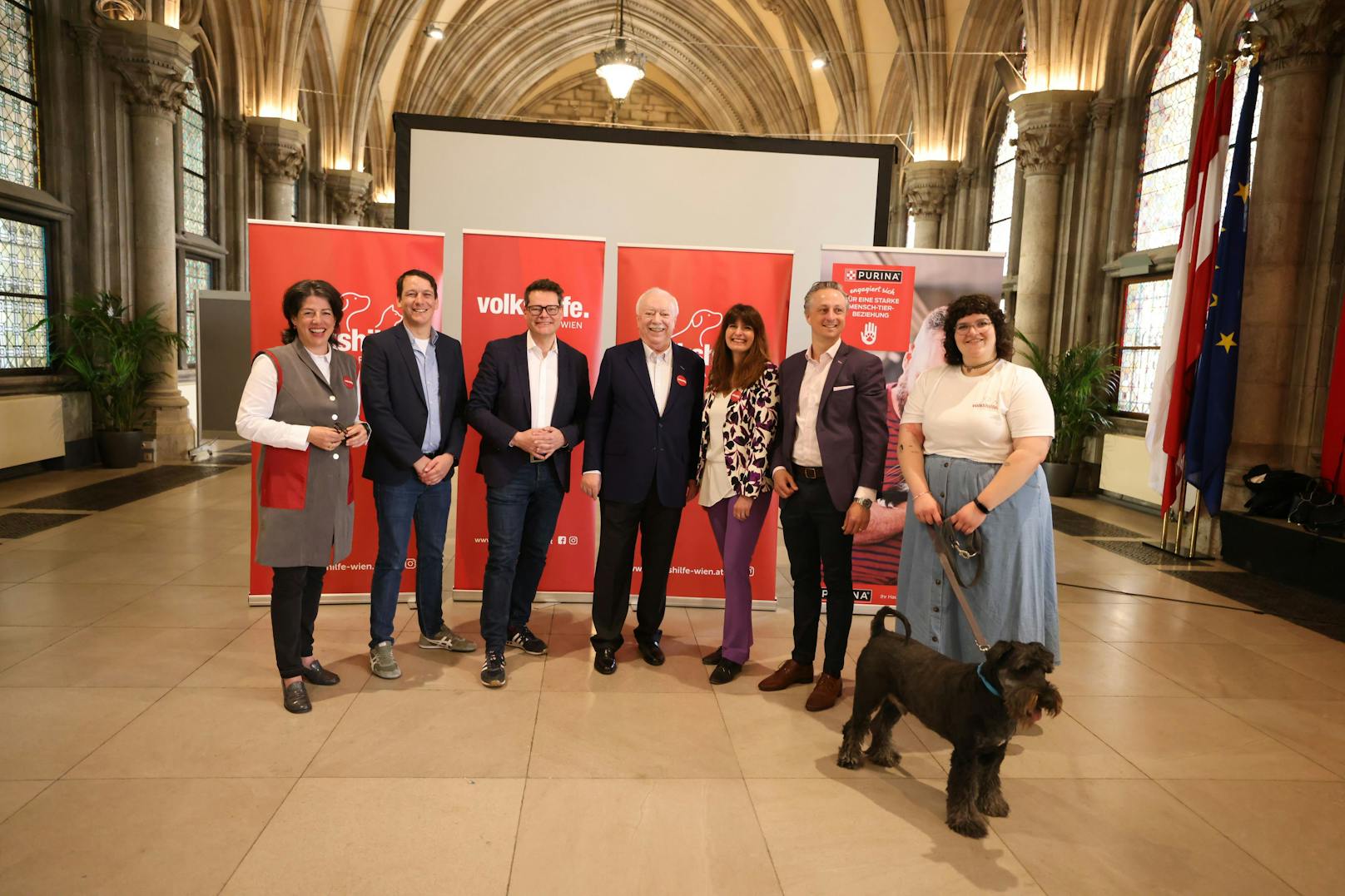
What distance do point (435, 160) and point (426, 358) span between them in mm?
1866

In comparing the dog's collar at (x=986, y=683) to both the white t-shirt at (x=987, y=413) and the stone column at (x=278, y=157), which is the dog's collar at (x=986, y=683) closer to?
the white t-shirt at (x=987, y=413)

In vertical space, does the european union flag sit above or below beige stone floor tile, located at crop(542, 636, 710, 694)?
above

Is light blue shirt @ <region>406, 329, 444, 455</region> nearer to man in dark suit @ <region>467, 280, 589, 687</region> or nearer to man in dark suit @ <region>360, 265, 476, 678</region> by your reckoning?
man in dark suit @ <region>360, 265, 476, 678</region>

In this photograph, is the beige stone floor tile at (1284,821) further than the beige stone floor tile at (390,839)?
Yes

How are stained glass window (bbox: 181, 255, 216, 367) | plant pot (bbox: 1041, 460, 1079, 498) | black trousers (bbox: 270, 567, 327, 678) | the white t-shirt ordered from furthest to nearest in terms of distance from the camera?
stained glass window (bbox: 181, 255, 216, 367) → plant pot (bbox: 1041, 460, 1079, 498) → black trousers (bbox: 270, 567, 327, 678) → the white t-shirt

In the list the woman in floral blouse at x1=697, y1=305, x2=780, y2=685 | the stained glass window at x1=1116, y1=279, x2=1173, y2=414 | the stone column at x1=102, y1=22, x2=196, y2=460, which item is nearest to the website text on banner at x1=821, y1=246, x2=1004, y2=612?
the woman in floral blouse at x1=697, y1=305, x2=780, y2=685

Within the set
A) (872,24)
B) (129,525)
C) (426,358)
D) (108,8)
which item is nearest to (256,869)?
(426,358)

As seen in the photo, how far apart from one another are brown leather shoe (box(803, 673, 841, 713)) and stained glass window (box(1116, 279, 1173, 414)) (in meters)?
7.61

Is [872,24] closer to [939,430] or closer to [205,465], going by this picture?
[205,465]

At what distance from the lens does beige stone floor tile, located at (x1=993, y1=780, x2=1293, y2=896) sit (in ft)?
7.88

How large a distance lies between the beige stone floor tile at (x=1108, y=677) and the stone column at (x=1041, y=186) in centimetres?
688

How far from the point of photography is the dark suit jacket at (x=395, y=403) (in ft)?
11.7

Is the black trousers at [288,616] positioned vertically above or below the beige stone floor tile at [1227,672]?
above

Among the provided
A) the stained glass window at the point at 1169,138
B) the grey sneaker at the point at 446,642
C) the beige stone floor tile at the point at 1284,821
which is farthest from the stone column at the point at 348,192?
the beige stone floor tile at the point at 1284,821
